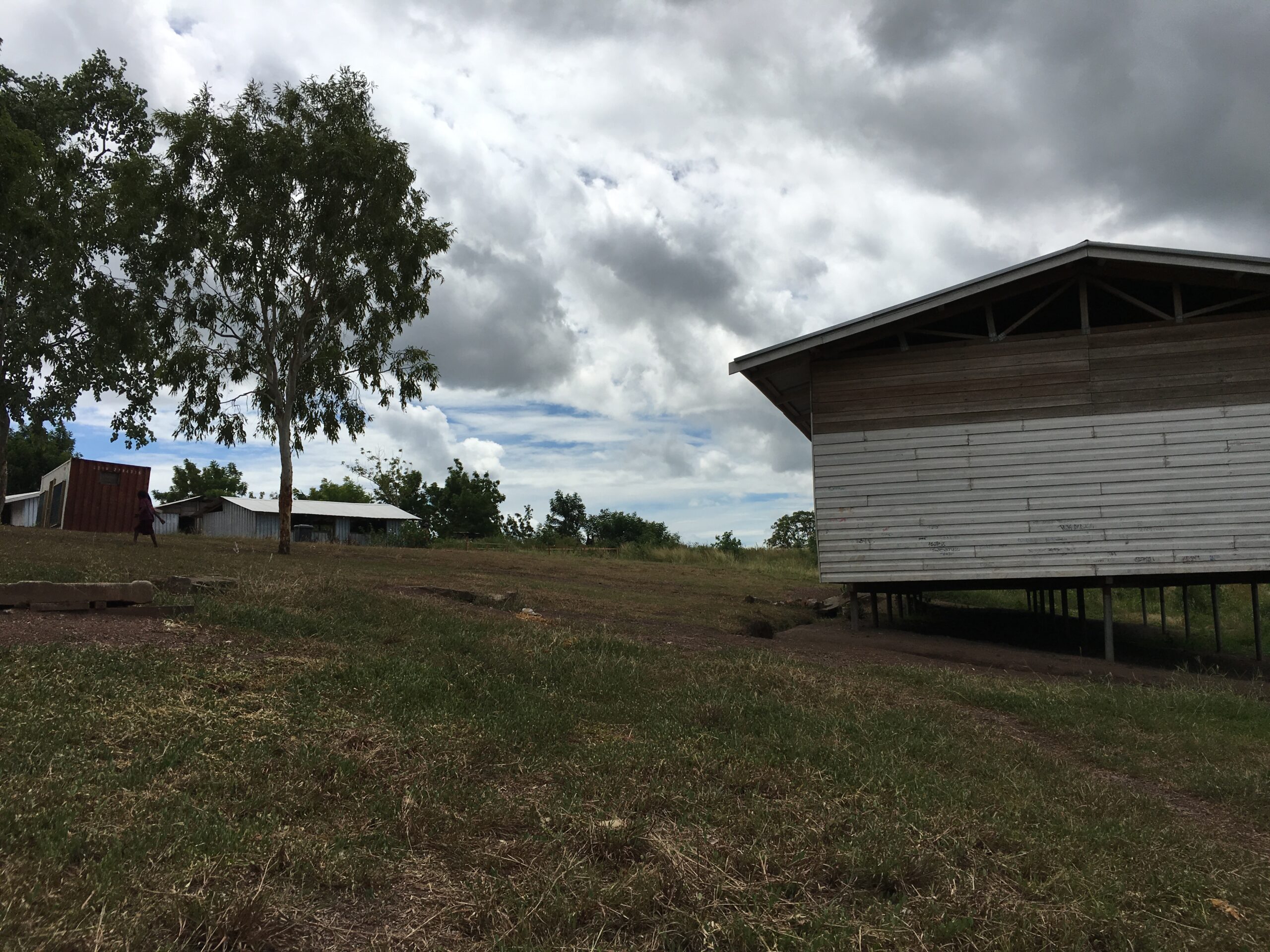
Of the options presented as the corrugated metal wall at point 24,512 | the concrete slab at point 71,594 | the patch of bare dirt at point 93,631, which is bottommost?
the patch of bare dirt at point 93,631

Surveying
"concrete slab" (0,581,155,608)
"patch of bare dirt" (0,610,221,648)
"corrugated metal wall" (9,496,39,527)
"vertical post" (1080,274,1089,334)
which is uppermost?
"vertical post" (1080,274,1089,334)

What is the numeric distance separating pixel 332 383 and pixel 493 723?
67.4ft

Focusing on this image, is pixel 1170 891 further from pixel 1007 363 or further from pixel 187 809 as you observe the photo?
pixel 1007 363

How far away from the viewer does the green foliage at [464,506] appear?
6394 centimetres

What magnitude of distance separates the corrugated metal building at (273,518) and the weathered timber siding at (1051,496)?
40596 mm

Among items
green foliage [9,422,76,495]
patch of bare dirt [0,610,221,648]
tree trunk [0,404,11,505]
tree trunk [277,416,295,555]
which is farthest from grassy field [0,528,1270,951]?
green foliage [9,422,76,495]

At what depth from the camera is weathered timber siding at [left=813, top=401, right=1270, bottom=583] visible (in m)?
14.6

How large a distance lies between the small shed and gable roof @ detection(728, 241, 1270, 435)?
1884 inches

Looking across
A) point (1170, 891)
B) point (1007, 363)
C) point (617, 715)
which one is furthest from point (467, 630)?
point (1007, 363)

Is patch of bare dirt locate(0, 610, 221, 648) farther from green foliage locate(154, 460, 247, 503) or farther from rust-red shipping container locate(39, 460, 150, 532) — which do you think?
green foliage locate(154, 460, 247, 503)

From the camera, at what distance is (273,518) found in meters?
54.6

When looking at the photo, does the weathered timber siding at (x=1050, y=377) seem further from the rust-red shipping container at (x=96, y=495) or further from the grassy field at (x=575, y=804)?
the rust-red shipping container at (x=96, y=495)

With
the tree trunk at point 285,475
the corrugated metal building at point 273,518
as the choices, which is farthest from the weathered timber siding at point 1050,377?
the corrugated metal building at point 273,518

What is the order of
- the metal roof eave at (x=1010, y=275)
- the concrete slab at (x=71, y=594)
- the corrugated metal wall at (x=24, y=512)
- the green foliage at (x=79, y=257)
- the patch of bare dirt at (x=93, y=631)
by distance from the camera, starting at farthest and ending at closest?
the corrugated metal wall at (x=24, y=512) < the green foliage at (x=79, y=257) < the metal roof eave at (x=1010, y=275) < the concrete slab at (x=71, y=594) < the patch of bare dirt at (x=93, y=631)
